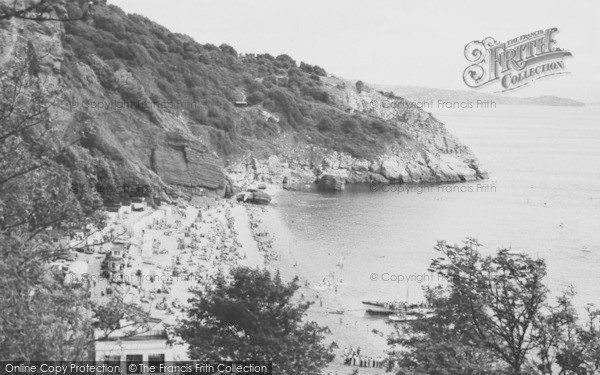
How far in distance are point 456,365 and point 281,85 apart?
9484 cm

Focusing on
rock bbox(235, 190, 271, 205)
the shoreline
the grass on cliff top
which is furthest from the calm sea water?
the grass on cliff top

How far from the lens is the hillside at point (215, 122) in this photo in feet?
189

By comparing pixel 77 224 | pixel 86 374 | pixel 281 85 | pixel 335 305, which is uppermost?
pixel 281 85

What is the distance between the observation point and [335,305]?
3272cm

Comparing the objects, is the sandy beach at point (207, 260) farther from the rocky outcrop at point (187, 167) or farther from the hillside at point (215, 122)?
the hillside at point (215, 122)

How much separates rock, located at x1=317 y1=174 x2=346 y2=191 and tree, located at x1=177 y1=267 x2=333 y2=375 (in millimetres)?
54572

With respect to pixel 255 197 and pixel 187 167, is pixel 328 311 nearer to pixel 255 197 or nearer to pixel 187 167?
pixel 255 197

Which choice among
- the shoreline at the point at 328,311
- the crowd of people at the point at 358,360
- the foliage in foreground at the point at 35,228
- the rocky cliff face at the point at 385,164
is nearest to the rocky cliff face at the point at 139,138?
the rocky cliff face at the point at 385,164

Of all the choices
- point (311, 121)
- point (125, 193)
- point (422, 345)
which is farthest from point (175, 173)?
point (422, 345)

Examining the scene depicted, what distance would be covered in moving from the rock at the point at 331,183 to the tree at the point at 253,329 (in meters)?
54.6

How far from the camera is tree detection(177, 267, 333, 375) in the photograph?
15273 mm

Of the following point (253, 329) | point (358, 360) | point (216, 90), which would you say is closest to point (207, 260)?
point (358, 360)

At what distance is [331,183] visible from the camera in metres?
72.4

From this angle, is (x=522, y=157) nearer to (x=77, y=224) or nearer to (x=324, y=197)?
(x=324, y=197)
